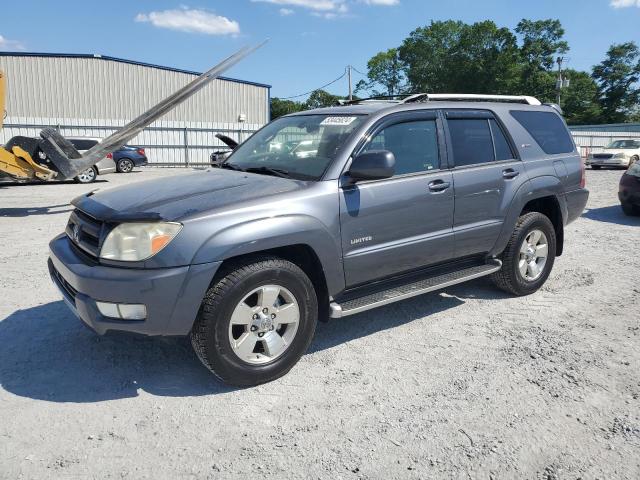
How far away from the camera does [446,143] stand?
418 centimetres

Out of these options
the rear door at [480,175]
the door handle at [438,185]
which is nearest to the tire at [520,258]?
the rear door at [480,175]

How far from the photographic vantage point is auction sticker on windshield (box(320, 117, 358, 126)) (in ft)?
12.7

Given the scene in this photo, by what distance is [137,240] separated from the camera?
291 cm

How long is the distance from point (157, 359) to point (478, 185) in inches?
114

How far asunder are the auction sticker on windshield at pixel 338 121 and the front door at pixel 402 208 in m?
0.23

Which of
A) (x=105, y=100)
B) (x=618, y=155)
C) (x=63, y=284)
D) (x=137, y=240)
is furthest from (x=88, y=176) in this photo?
(x=618, y=155)

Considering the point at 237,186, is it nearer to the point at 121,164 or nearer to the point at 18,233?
the point at 18,233

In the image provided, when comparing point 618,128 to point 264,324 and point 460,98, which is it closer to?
point 460,98

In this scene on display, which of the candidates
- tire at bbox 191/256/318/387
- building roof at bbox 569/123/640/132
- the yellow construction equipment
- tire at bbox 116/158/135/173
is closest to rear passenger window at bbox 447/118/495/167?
tire at bbox 191/256/318/387

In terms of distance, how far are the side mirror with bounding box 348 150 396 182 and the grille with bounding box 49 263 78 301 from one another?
195 centimetres

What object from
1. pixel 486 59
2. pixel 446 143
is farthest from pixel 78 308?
pixel 486 59

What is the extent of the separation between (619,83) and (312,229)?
8312cm

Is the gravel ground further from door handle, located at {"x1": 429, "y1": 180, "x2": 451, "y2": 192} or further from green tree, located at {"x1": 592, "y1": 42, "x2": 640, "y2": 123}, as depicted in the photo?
green tree, located at {"x1": 592, "y1": 42, "x2": 640, "y2": 123}

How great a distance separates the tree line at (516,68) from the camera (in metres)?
65.9
